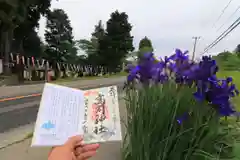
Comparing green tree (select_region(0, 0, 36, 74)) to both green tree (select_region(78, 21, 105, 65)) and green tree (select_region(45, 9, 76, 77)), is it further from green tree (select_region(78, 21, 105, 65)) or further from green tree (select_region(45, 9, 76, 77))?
green tree (select_region(78, 21, 105, 65))

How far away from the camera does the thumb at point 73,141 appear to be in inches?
40.7

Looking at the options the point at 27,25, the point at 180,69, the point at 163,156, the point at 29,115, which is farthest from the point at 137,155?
the point at 27,25

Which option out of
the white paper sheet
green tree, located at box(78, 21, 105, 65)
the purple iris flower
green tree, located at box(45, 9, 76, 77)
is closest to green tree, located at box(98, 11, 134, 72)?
green tree, located at box(78, 21, 105, 65)

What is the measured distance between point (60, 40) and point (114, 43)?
Answer: 9045 mm

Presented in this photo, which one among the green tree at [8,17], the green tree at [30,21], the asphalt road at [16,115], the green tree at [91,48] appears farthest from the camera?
the green tree at [91,48]

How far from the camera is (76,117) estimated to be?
109cm

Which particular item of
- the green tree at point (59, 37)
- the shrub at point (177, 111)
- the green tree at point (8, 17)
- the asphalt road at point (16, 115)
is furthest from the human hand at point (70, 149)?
the green tree at point (59, 37)

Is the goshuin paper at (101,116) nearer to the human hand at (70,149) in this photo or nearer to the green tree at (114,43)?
the human hand at (70,149)

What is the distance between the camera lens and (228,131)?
1188 millimetres

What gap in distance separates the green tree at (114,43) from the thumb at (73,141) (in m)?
45.2

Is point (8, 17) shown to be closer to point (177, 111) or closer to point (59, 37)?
point (177, 111)

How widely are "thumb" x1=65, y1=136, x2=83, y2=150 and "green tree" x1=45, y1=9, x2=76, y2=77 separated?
44.1 m

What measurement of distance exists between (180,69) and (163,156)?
38 cm

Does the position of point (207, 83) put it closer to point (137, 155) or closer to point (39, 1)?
point (137, 155)
